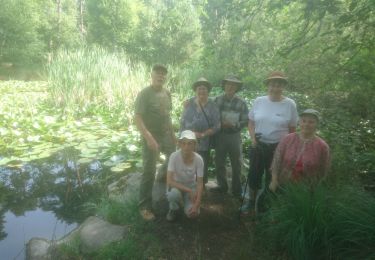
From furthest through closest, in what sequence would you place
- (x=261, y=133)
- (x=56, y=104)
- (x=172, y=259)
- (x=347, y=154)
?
(x=56, y=104)
(x=347, y=154)
(x=261, y=133)
(x=172, y=259)

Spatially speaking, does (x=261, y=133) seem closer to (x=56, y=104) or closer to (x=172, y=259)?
(x=172, y=259)

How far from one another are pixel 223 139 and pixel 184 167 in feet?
2.39

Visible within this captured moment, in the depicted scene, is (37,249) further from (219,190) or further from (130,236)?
(219,190)

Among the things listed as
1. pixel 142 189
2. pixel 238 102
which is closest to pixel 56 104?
pixel 142 189

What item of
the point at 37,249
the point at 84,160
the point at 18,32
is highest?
the point at 18,32

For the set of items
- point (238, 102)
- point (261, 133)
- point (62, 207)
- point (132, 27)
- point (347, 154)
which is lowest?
point (62, 207)

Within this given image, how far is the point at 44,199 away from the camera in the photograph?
17.2ft

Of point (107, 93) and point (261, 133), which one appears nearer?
point (261, 133)

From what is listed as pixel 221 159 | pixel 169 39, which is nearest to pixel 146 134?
pixel 221 159

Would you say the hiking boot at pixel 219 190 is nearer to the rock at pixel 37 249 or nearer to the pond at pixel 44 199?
the pond at pixel 44 199

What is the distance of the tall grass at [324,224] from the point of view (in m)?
2.64

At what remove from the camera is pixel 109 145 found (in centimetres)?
698

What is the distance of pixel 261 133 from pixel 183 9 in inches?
746

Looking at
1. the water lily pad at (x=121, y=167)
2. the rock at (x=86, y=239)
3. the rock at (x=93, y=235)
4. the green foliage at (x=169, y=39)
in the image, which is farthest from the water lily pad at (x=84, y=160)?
the green foliage at (x=169, y=39)
